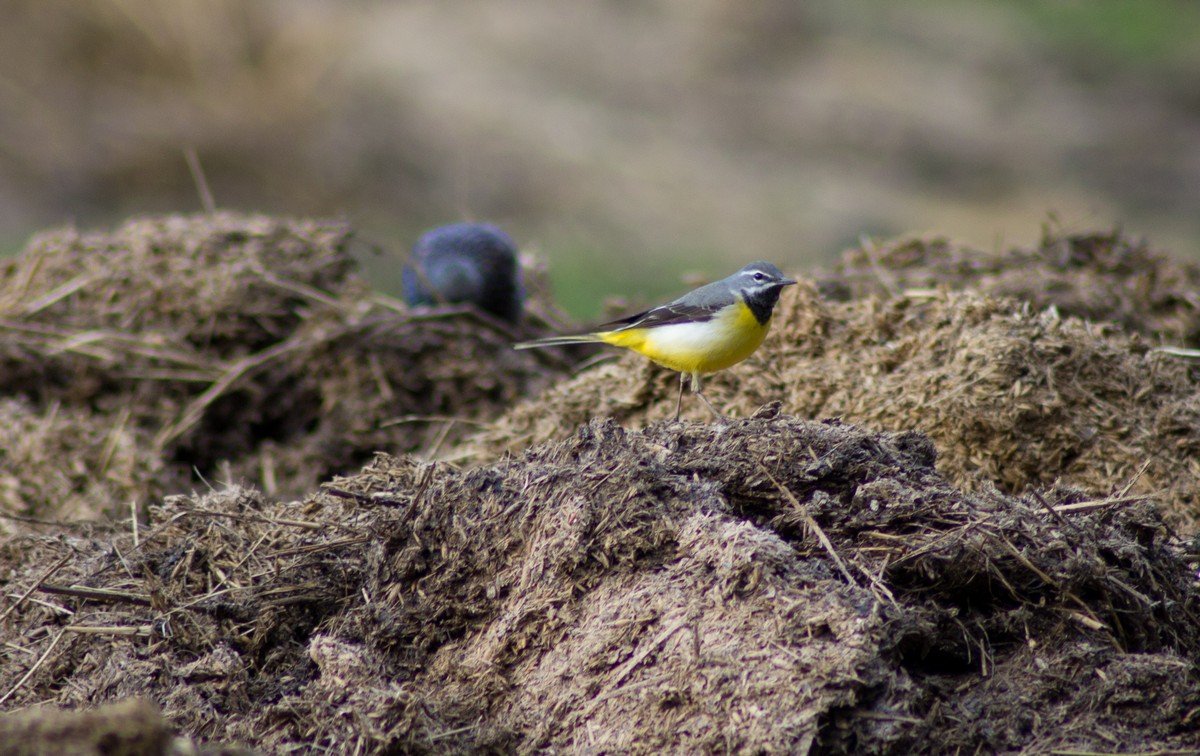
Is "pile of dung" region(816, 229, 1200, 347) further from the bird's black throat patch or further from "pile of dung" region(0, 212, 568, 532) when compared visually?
"pile of dung" region(0, 212, 568, 532)

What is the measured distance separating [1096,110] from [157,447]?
42.8 feet

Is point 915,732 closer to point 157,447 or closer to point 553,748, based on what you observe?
point 553,748

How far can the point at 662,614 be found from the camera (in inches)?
122

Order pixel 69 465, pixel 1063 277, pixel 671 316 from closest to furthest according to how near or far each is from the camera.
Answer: pixel 671 316 < pixel 69 465 < pixel 1063 277

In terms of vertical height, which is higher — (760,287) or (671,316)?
(760,287)

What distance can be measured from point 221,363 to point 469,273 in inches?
53.3

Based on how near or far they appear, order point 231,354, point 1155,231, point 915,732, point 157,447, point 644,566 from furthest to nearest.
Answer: point 1155,231 < point 231,354 < point 157,447 < point 644,566 < point 915,732

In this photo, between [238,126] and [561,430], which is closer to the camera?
[561,430]

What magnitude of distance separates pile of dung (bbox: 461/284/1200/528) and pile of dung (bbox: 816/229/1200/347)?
1.53 feet

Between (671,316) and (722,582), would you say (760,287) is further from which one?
(722,582)

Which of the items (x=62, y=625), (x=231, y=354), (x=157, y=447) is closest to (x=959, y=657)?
(x=62, y=625)

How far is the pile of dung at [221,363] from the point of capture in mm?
5750

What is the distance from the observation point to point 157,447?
577 cm

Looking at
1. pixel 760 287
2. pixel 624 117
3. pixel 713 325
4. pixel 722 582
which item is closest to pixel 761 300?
pixel 760 287
